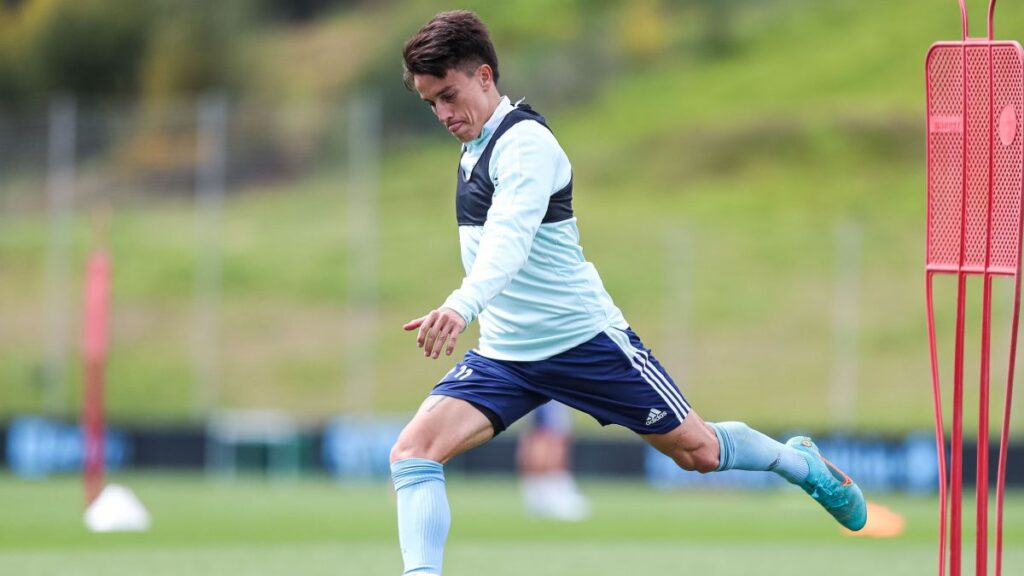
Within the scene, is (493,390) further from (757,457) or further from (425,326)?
(757,457)

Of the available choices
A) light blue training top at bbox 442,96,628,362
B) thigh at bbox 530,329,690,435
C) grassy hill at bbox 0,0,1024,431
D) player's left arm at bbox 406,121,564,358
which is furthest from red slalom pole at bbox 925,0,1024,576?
grassy hill at bbox 0,0,1024,431

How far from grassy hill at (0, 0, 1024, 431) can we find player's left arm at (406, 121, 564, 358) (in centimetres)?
1555

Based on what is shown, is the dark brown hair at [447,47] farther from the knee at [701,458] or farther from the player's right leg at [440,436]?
the knee at [701,458]

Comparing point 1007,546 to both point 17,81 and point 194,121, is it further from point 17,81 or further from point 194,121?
point 17,81

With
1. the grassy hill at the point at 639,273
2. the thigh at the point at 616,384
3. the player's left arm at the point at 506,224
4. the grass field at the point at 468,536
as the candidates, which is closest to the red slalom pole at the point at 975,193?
the thigh at the point at 616,384

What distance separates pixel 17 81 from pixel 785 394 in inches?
695

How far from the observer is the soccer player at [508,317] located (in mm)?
5527

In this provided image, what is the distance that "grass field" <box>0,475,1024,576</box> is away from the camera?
31.4 ft

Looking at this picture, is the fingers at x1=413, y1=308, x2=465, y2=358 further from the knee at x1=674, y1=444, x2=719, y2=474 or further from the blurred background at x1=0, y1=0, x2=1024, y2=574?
the blurred background at x1=0, y1=0, x2=1024, y2=574

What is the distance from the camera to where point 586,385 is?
5945 millimetres

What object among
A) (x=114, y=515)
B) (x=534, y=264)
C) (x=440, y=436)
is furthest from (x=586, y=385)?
(x=114, y=515)

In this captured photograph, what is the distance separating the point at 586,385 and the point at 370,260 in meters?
16.2

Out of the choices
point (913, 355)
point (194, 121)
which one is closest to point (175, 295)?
point (194, 121)

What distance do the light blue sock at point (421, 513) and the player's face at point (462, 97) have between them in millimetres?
1134
